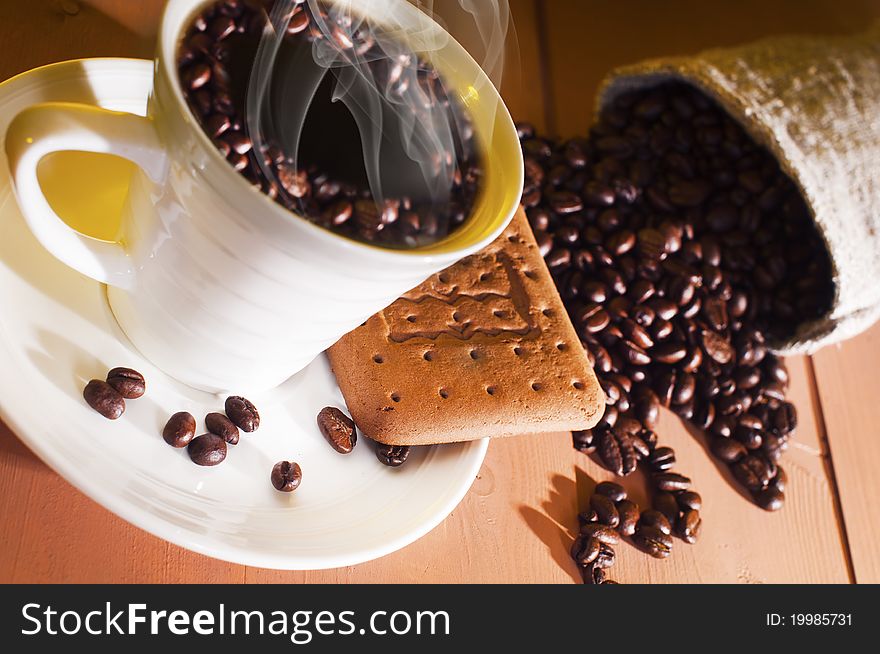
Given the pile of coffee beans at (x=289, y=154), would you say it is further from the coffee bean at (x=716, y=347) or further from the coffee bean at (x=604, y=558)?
the coffee bean at (x=716, y=347)

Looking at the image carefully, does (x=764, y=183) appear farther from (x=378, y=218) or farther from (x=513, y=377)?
(x=378, y=218)

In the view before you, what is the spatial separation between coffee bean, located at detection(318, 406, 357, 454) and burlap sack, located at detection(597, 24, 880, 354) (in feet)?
2.58

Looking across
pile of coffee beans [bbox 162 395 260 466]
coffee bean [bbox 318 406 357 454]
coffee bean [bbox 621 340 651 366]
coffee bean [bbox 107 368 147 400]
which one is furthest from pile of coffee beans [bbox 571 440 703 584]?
coffee bean [bbox 107 368 147 400]

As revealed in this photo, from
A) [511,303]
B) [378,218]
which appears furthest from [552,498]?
[378,218]

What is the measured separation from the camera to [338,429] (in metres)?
0.90

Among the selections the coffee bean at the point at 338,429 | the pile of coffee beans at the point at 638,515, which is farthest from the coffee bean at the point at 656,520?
the coffee bean at the point at 338,429

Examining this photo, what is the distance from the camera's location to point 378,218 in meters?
0.70

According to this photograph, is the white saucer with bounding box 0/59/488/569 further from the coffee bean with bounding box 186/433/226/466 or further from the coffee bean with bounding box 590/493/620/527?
the coffee bean with bounding box 590/493/620/527

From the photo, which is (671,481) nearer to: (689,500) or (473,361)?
(689,500)

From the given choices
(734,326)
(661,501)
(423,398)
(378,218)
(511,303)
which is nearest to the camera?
(378,218)

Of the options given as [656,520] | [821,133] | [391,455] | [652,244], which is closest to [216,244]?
[391,455]

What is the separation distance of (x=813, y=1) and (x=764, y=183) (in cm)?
84

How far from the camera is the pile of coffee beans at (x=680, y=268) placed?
4.10 feet

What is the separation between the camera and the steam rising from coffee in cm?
72
